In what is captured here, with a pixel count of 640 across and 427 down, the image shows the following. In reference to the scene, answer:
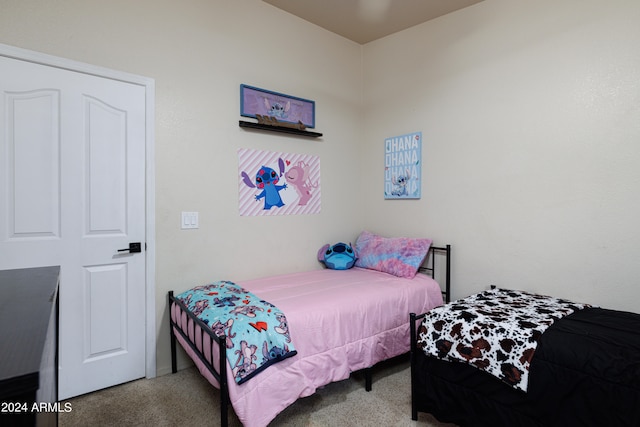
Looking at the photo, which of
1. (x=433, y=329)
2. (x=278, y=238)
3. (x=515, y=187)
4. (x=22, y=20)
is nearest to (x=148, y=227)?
(x=278, y=238)

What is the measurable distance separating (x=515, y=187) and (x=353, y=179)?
5.09 ft

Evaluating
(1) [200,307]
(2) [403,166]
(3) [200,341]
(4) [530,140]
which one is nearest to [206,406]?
(3) [200,341]

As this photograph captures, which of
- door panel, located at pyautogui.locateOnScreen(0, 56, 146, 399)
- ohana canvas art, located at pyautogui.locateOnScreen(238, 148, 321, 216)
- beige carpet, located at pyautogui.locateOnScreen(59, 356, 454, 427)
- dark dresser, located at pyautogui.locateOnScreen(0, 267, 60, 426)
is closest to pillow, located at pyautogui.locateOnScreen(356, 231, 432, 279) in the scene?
ohana canvas art, located at pyautogui.locateOnScreen(238, 148, 321, 216)

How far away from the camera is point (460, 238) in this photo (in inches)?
111

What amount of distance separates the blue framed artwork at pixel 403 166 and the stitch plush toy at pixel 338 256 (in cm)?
67

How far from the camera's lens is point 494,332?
5.53 ft

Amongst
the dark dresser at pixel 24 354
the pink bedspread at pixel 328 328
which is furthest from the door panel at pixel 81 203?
the dark dresser at pixel 24 354

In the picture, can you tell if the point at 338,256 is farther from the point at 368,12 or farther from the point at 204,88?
the point at 368,12

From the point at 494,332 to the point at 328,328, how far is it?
0.88m

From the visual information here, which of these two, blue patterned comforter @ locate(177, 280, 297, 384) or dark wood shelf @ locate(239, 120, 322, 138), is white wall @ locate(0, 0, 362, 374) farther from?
blue patterned comforter @ locate(177, 280, 297, 384)

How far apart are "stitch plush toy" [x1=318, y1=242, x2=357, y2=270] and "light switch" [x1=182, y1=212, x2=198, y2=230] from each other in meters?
1.23

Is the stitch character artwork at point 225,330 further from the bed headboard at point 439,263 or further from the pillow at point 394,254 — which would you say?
the bed headboard at point 439,263

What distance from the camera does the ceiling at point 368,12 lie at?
2.79m

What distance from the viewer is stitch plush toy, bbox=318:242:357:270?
3.17 metres
